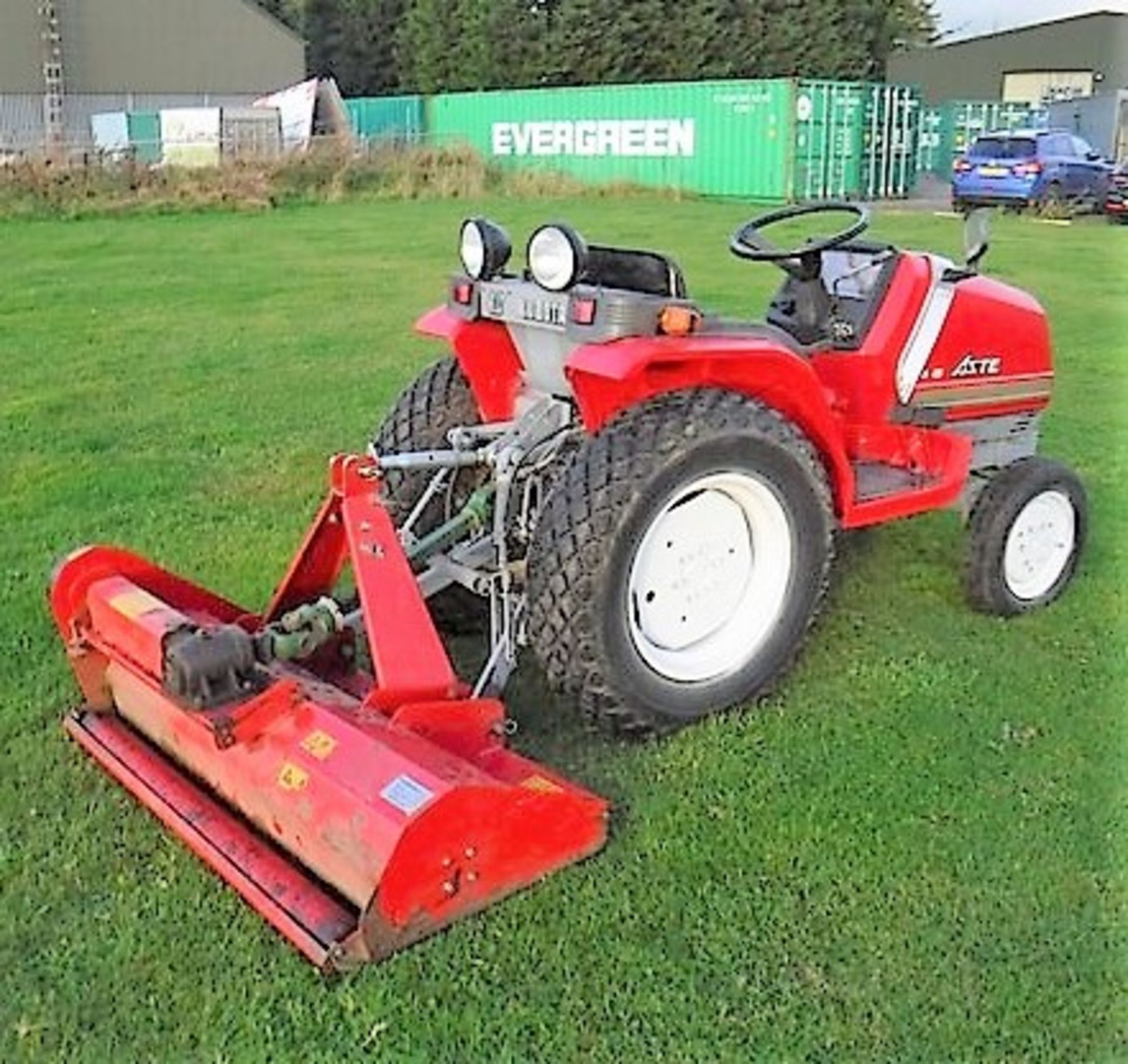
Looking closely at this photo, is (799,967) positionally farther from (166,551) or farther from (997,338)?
(166,551)

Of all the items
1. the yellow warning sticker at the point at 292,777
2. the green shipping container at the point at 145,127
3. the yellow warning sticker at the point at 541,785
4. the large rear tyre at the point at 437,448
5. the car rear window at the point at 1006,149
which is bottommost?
the yellow warning sticker at the point at 541,785

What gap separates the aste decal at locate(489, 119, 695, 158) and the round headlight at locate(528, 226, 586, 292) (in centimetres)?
2276

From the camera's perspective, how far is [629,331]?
Result: 337cm

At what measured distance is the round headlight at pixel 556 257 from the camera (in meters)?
3.39

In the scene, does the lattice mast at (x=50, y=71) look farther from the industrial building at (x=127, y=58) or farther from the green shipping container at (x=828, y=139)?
the green shipping container at (x=828, y=139)

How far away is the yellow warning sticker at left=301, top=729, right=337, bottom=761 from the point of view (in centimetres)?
292

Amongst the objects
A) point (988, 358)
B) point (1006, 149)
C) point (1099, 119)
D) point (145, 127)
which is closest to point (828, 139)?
point (1006, 149)

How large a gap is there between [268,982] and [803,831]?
122 cm

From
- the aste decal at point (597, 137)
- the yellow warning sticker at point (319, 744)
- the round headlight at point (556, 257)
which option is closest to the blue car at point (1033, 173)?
the aste decal at point (597, 137)

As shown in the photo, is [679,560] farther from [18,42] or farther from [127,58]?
[127,58]

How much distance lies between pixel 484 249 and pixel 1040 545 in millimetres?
2034

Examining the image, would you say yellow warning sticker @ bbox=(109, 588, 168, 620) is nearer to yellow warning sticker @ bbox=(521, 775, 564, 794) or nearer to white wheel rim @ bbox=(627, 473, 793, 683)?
yellow warning sticker @ bbox=(521, 775, 564, 794)

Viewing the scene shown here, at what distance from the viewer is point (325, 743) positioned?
116 inches

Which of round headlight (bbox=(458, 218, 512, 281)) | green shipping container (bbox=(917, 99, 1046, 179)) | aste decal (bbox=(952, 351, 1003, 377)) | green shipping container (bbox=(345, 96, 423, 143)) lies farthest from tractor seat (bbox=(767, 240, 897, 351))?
green shipping container (bbox=(917, 99, 1046, 179))
